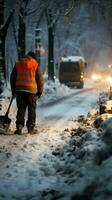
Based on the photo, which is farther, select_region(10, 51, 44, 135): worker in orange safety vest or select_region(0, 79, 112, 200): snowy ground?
select_region(10, 51, 44, 135): worker in orange safety vest

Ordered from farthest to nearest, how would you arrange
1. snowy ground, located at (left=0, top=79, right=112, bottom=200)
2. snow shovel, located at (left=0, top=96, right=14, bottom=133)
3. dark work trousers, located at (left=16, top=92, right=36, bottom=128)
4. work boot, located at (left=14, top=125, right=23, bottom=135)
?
snow shovel, located at (left=0, top=96, right=14, bottom=133)
dark work trousers, located at (left=16, top=92, right=36, bottom=128)
work boot, located at (left=14, top=125, right=23, bottom=135)
snowy ground, located at (left=0, top=79, right=112, bottom=200)

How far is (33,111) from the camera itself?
12641mm

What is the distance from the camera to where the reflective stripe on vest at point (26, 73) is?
12.5 meters

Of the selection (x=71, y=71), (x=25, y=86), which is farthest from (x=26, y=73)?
(x=71, y=71)

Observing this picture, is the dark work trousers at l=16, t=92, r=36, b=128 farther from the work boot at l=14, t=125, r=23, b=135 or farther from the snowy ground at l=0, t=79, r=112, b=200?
the snowy ground at l=0, t=79, r=112, b=200

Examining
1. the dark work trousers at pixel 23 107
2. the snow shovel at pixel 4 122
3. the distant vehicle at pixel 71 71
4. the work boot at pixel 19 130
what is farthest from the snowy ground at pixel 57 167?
the distant vehicle at pixel 71 71

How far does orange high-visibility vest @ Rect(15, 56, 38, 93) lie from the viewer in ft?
40.9

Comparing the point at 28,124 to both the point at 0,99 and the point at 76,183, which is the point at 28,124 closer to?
the point at 76,183

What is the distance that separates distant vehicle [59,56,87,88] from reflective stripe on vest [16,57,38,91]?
30.9 meters

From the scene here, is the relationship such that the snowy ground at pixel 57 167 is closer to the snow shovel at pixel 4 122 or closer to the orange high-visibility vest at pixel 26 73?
the snow shovel at pixel 4 122

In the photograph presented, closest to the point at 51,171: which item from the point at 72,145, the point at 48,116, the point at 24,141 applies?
the point at 72,145

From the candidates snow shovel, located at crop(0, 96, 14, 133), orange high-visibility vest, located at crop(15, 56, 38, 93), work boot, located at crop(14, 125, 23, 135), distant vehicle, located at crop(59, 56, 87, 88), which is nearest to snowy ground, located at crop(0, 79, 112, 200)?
work boot, located at crop(14, 125, 23, 135)

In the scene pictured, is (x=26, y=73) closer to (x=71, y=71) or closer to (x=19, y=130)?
(x=19, y=130)

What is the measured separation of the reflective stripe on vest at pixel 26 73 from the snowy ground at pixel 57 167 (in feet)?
4.61
